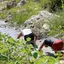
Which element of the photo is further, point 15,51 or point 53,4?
point 53,4

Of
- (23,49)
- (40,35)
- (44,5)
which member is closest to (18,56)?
(23,49)

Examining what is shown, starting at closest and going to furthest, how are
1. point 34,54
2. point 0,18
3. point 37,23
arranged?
point 34,54, point 37,23, point 0,18

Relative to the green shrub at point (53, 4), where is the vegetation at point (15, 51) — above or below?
above

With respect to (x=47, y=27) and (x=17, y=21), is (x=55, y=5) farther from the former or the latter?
(x=47, y=27)

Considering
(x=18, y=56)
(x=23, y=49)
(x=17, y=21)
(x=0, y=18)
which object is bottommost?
(x=0, y=18)

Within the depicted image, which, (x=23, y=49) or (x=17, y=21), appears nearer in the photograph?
(x=23, y=49)

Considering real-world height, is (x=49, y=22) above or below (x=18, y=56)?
below

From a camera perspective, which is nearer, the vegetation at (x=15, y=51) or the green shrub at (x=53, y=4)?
the vegetation at (x=15, y=51)

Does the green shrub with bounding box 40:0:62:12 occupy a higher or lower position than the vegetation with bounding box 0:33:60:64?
lower

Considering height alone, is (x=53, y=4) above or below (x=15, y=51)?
below

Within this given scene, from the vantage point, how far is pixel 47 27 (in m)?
16.4

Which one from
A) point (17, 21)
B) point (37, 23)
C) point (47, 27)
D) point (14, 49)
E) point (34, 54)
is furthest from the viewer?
point (17, 21)

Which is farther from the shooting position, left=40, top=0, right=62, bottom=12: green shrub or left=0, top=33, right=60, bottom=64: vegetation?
left=40, top=0, right=62, bottom=12: green shrub

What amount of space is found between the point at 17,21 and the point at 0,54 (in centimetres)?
1885
